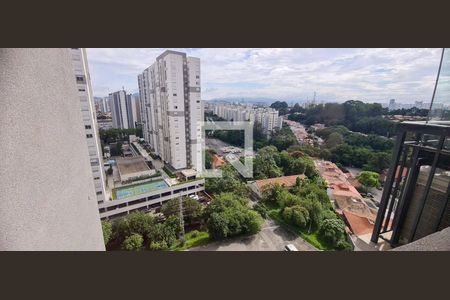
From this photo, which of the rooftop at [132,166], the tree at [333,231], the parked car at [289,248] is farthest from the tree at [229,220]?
the rooftop at [132,166]

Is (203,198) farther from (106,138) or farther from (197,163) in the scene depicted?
(106,138)

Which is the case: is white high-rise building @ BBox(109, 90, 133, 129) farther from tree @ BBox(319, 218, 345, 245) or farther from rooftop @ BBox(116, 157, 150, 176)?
tree @ BBox(319, 218, 345, 245)

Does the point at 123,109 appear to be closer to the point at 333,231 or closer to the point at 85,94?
the point at 85,94

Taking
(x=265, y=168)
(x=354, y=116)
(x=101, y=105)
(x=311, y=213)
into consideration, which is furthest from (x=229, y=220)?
(x=101, y=105)

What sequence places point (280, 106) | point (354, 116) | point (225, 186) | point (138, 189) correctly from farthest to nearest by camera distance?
point (280, 106)
point (354, 116)
point (225, 186)
point (138, 189)

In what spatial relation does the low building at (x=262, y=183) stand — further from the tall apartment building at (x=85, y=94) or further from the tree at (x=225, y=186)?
the tall apartment building at (x=85, y=94)

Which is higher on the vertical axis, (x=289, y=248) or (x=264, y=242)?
(x=289, y=248)
